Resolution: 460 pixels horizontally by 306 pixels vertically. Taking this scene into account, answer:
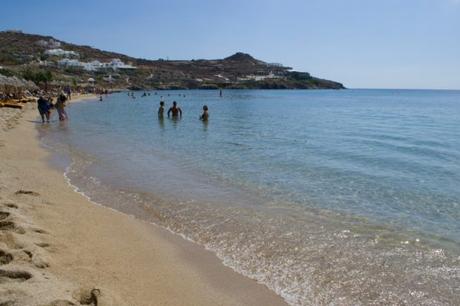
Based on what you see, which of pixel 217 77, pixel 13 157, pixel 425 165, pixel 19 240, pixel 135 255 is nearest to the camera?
pixel 19 240

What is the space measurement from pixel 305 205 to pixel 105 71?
135 metres

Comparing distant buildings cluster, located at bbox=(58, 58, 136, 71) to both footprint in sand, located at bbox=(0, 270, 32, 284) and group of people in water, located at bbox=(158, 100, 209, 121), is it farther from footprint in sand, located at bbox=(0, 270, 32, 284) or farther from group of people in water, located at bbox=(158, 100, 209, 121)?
footprint in sand, located at bbox=(0, 270, 32, 284)

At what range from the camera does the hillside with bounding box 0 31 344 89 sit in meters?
112

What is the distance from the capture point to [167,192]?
1071 centimetres

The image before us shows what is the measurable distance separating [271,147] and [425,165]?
668 centimetres

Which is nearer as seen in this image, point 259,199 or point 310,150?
point 259,199

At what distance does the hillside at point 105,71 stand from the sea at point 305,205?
2414 inches

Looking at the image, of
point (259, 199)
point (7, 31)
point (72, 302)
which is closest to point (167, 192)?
point (259, 199)

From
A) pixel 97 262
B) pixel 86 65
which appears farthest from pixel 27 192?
pixel 86 65

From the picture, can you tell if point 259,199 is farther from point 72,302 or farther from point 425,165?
point 425,165

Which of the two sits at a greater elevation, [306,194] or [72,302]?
[72,302]

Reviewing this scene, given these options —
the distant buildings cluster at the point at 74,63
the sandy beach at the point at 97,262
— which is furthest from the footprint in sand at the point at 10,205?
the distant buildings cluster at the point at 74,63

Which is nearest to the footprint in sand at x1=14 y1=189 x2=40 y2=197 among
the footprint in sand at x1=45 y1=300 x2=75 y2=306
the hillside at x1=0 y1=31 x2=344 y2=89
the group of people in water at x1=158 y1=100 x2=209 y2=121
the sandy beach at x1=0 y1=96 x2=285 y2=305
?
the sandy beach at x1=0 y1=96 x2=285 y2=305

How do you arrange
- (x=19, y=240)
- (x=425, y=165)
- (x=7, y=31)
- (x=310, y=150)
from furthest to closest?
(x=7, y=31)
(x=310, y=150)
(x=425, y=165)
(x=19, y=240)
